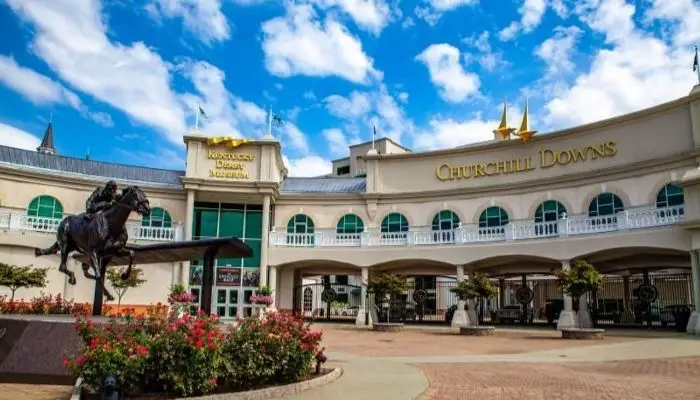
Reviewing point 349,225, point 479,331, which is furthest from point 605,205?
point 349,225

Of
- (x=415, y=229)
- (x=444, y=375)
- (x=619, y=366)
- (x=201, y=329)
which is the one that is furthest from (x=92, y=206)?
(x=415, y=229)

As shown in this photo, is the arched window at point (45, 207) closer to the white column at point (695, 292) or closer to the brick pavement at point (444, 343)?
the brick pavement at point (444, 343)

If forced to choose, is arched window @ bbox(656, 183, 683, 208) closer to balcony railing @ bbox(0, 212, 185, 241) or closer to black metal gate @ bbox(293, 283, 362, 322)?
black metal gate @ bbox(293, 283, 362, 322)

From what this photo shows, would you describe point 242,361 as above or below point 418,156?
below

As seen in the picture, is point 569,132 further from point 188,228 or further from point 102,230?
point 102,230

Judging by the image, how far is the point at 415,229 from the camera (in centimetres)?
3206

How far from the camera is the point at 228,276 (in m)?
32.2

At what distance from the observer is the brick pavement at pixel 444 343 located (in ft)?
52.7

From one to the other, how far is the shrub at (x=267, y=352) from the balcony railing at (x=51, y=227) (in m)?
22.3

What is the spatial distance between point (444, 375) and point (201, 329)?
17.6ft

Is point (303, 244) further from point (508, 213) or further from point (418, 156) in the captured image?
point (508, 213)

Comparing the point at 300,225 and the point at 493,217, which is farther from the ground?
the point at 493,217

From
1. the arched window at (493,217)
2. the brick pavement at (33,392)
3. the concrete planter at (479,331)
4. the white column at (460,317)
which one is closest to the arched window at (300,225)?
the arched window at (493,217)

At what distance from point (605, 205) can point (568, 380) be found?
1851cm
